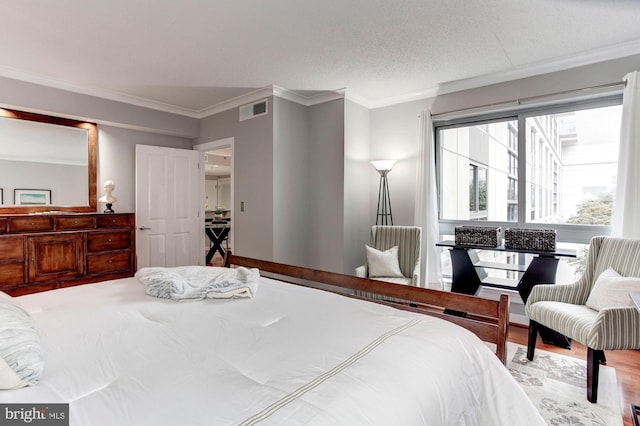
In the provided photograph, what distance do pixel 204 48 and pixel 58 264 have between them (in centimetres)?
262

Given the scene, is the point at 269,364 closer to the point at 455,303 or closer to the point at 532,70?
the point at 455,303

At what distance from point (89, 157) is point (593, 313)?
204 inches

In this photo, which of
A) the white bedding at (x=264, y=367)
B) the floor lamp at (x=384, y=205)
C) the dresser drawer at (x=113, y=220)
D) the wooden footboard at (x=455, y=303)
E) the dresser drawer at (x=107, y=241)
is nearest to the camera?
the white bedding at (x=264, y=367)

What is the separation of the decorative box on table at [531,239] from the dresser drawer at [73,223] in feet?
14.1

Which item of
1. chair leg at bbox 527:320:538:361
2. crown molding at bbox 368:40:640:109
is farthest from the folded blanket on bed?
crown molding at bbox 368:40:640:109

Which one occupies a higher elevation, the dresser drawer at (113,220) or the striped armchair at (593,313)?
the dresser drawer at (113,220)

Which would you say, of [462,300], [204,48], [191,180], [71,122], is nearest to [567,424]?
[462,300]

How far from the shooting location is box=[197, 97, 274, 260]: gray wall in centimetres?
387

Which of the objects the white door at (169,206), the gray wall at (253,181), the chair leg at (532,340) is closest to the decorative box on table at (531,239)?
the chair leg at (532,340)

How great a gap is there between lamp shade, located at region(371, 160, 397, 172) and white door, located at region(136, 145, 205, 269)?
2.60 meters

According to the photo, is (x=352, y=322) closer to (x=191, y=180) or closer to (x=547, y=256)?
(x=547, y=256)

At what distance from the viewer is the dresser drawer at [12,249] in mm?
3088

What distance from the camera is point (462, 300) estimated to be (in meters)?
1.49

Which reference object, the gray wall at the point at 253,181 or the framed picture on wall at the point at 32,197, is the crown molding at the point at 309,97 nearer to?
the gray wall at the point at 253,181
